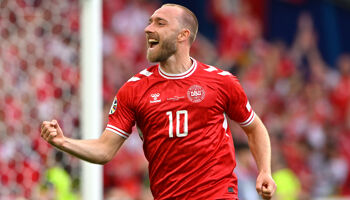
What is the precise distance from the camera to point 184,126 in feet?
12.9

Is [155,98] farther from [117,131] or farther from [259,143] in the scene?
[259,143]

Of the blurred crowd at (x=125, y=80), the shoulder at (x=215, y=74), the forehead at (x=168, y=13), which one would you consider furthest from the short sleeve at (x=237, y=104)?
the blurred crowd at (x=125, y=80)

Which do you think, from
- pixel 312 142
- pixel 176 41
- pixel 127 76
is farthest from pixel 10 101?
pixel 312 142

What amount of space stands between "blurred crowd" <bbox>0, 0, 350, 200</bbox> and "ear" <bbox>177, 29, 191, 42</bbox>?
2.16 m

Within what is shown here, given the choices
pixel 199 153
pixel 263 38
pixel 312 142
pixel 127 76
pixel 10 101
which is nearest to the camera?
pixel 199 153

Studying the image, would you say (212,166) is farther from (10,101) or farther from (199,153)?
(10,101)

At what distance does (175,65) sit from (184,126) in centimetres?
38

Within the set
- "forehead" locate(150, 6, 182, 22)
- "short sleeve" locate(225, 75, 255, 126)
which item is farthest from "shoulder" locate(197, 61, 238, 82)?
"forehead" locate(150, 6, 182, 22)

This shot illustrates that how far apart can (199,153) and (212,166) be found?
4.3 inches

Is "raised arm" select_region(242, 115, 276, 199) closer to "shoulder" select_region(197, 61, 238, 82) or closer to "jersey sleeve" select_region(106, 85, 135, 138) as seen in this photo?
"shoulder" select_region(197, 61, 238, 82)

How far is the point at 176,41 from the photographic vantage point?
4078mm

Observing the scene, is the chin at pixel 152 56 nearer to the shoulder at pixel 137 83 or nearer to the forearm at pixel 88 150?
the shoulder at pixel 137 83

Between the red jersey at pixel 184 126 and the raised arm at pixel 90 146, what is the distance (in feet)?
0.22

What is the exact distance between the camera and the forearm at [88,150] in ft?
12.6
